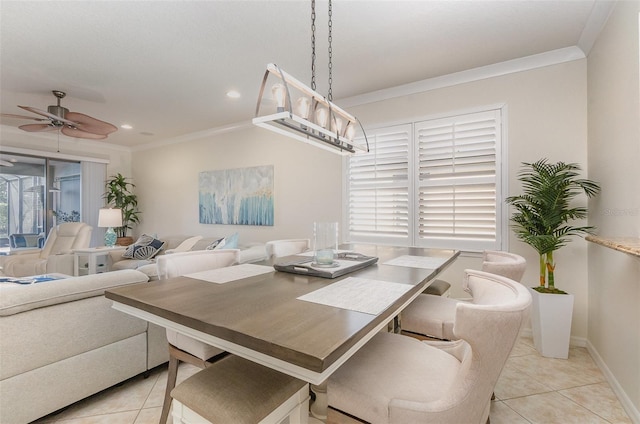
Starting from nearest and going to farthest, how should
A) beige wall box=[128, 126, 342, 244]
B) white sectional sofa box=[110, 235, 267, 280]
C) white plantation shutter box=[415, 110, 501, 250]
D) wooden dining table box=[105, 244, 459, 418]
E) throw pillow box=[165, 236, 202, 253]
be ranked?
wooden dining table box=[105, 244, 459, 418]
white plantation shutter box=[415, 110, 501, 250]
beige wall box=[128, 126, 342, 244]
white sectional sofa box=[110, 235, 267, 280]
throw pillow box=[165, 236, 202, 253]

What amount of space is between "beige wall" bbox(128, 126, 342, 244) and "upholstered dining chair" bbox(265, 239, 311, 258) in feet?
4.32

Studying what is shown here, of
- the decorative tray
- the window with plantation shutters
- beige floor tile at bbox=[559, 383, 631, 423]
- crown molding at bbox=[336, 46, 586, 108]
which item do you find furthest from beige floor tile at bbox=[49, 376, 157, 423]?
crown molding at bbox=[336, 46, 586, 108]

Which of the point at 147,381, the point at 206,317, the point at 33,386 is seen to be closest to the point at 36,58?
the point at 33,386

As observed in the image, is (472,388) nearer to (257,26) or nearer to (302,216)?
(257,26)

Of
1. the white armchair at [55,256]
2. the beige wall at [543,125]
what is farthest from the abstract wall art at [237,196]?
the beige wall at [543,125]

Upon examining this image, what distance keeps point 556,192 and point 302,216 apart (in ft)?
8.96

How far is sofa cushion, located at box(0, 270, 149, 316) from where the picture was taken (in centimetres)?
143

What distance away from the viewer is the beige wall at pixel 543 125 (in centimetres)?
250

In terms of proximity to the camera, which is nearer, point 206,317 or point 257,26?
point 206,317

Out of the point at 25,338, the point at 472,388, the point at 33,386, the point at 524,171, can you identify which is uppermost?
the point at 524,171

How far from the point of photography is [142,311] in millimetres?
1040

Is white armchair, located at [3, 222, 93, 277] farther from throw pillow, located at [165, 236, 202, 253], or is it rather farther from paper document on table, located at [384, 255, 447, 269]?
paper document on table, located at [384, 255, 447, 269]

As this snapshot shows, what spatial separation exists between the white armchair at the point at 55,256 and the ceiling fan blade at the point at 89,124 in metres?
1.84

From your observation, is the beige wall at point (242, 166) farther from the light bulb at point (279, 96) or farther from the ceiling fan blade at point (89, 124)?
the light bulb at point (279, 96)
